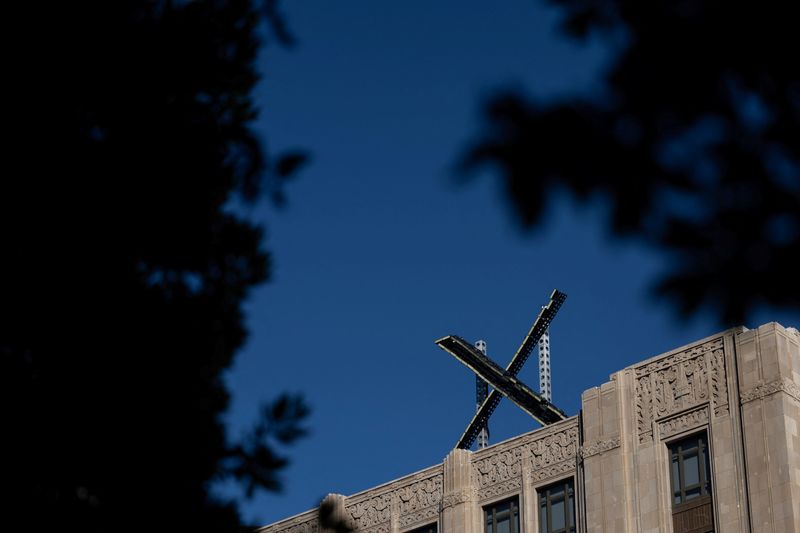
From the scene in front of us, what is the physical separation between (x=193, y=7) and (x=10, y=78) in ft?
6.89

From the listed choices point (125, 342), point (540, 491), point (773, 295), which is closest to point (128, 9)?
point (125, 342)

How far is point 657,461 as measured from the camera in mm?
46406

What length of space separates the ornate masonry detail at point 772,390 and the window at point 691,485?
5.75ft

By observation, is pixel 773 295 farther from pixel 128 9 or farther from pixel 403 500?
pixel 403 500

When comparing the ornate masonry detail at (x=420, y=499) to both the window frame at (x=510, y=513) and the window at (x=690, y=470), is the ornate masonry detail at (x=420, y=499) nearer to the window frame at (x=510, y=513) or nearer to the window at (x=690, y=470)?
the window frame at (x=510, y=513)

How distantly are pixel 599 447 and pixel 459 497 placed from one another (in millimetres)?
4961

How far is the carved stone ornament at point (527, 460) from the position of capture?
49.1 metres

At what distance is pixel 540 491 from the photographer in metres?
49.4

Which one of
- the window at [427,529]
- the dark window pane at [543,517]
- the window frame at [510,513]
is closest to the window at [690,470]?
the dark window pane at [543,517]

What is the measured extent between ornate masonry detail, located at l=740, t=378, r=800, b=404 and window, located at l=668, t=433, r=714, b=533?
5.75ft

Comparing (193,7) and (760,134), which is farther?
(193,7)


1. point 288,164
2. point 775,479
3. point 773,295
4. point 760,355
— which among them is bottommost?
point 773,295

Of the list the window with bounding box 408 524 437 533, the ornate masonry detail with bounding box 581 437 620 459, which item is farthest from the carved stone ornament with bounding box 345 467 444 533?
the ornate masonry detail with bounding box 581 437 620 459

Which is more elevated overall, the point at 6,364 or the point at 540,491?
the point at 540,491
